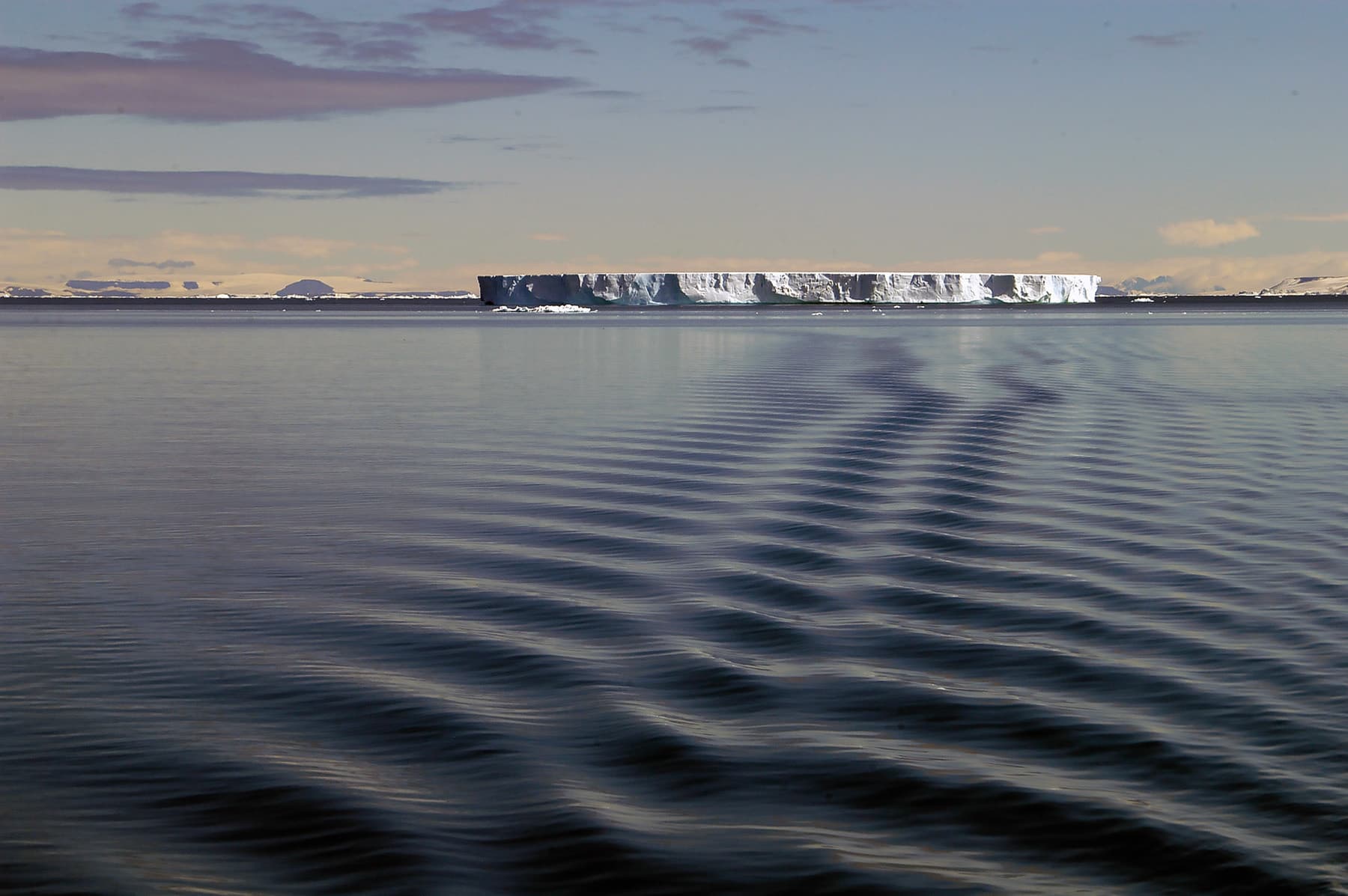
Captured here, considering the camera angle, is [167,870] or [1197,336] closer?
[167,870]

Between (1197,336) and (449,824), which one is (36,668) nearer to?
(449,824)

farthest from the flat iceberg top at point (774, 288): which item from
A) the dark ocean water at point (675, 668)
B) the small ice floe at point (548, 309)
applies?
the dark ocean water at point (675, 668)

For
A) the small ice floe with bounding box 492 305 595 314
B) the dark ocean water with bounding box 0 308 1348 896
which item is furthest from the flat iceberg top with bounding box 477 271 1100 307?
the dark ocean water with bounding box 0 308 1348 896

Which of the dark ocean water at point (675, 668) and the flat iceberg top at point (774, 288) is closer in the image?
the dark ocean water at point (675, 668)

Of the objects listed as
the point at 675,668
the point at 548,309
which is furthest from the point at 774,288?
the point at 675,668

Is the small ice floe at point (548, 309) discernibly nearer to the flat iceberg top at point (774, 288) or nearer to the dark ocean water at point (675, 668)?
the flat iceberg top at point (774, 288)

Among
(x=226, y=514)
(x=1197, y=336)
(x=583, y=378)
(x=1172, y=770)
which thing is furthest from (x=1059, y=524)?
(x=1197, y=336)
